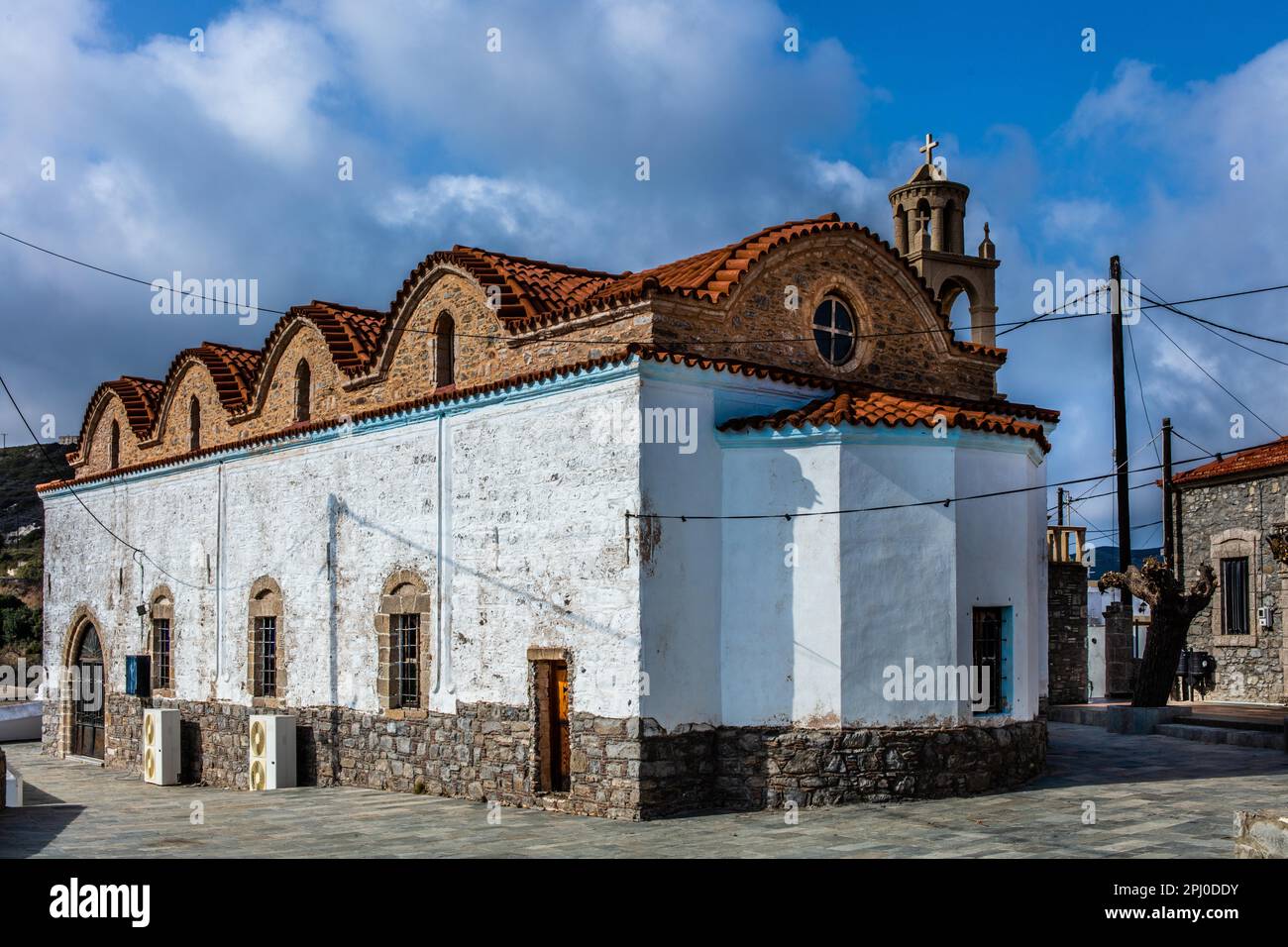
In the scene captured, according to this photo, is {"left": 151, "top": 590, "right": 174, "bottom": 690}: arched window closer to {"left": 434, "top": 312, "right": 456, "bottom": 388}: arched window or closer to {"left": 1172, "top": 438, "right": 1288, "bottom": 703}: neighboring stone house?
{"left": 434, "top": 312, "right": 456, "bottom": 388}: arched window

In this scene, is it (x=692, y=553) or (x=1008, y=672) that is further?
(x=1008, y=672)

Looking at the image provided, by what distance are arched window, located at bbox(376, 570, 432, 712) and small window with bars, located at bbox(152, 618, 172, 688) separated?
290 inches

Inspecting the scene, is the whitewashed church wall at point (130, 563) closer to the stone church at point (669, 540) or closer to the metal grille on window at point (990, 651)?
the stone church at point (669, 540)

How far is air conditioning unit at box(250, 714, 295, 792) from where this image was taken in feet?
58.9

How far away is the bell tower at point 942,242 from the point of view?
22422 millimetres

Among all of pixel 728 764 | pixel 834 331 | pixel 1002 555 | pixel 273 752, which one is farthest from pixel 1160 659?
pixel 273 752

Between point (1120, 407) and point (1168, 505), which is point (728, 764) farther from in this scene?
point (1168, 505)

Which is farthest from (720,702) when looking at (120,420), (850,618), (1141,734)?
(120,420)

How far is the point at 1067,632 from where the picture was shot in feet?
84.0

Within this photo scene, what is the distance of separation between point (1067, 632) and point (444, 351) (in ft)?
50.2

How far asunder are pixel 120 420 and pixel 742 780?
16.4m
